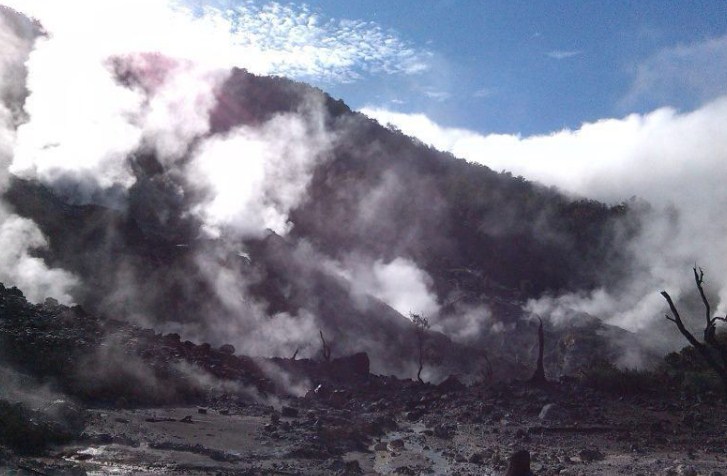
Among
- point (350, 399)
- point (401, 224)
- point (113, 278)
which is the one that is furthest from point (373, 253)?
point (350, 399)

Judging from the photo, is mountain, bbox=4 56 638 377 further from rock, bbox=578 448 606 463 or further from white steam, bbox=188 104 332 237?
rock, bbox=578 448 606 463

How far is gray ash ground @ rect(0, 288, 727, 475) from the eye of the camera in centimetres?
1418

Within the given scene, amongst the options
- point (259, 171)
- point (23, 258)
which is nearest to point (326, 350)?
point (23, 258)

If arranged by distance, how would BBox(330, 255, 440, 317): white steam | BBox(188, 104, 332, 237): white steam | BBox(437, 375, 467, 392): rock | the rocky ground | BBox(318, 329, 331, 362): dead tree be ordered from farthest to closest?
BBox(330, 255, 440, 317): white steam, BBox(188, 104, 332, 237): white steam, BBox(318, 329, 331, 362): dead tree, BBox(437, 375, 467, 392): rock, the rocky ground

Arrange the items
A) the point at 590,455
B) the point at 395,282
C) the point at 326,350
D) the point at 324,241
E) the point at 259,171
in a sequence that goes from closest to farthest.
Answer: the point at 590,455 < the point at 326,350 < the point at 259,171 < the point at 395,282 < the point at 324,241

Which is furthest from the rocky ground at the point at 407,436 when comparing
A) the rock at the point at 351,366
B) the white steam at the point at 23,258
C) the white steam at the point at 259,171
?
the white steam at the point at 259,171

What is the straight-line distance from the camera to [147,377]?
69.3 ft

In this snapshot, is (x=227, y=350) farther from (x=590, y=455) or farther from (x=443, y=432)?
(x=590, y=455)

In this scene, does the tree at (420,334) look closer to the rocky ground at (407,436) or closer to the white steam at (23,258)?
the rocky ground at (407,436)

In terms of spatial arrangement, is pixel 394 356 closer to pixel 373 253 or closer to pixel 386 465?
pixel 373 253

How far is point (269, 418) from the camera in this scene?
2008 centimetres

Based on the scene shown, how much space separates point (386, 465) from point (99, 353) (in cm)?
1045

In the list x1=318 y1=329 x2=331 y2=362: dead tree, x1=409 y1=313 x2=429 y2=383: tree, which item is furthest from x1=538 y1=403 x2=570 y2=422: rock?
x1=318 y1=329 x2=331 y2=362: dead tree

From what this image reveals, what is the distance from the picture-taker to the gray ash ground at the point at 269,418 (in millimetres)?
14180
